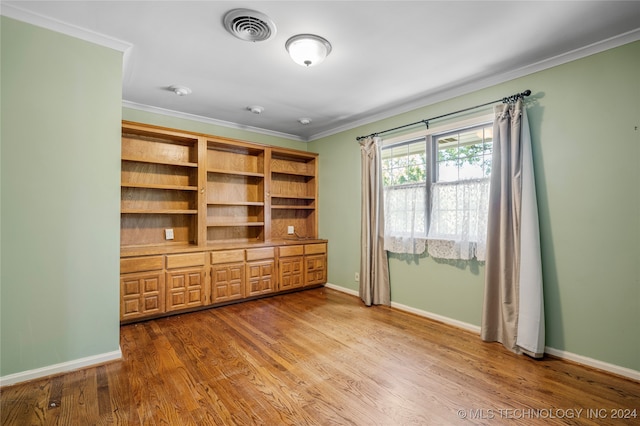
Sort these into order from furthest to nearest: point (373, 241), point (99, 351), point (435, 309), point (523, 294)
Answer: point (373, 241)
point (435, 309)
point (523, 294)
point (99, 351)

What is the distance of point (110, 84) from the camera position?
7.88 feet

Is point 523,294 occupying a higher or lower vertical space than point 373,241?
lower

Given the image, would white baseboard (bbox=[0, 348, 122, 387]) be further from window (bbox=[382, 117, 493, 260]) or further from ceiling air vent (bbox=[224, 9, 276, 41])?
window (bbox=[382, 117, 493, 260])

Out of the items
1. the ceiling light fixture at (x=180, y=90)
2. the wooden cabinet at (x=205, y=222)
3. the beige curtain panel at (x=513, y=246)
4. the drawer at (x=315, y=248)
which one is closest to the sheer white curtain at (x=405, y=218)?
the beige curtain panel at (x=513, y=246)

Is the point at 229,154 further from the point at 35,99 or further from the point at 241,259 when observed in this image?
the point at 35,99

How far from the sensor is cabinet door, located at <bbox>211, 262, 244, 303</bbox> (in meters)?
3.75

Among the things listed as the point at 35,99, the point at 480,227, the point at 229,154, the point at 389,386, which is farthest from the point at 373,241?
the point at 35,99

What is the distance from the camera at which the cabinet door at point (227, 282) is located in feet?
12.3

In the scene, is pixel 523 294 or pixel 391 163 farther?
pixel 391 163

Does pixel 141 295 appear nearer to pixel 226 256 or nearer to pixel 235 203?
pixel 226 256

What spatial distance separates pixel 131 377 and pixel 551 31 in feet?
13.3

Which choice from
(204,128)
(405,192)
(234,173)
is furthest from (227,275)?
(405,192)

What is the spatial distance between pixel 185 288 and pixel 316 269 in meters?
1.99

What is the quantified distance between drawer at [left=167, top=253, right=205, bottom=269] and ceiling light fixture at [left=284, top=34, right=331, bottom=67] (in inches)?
99.4
